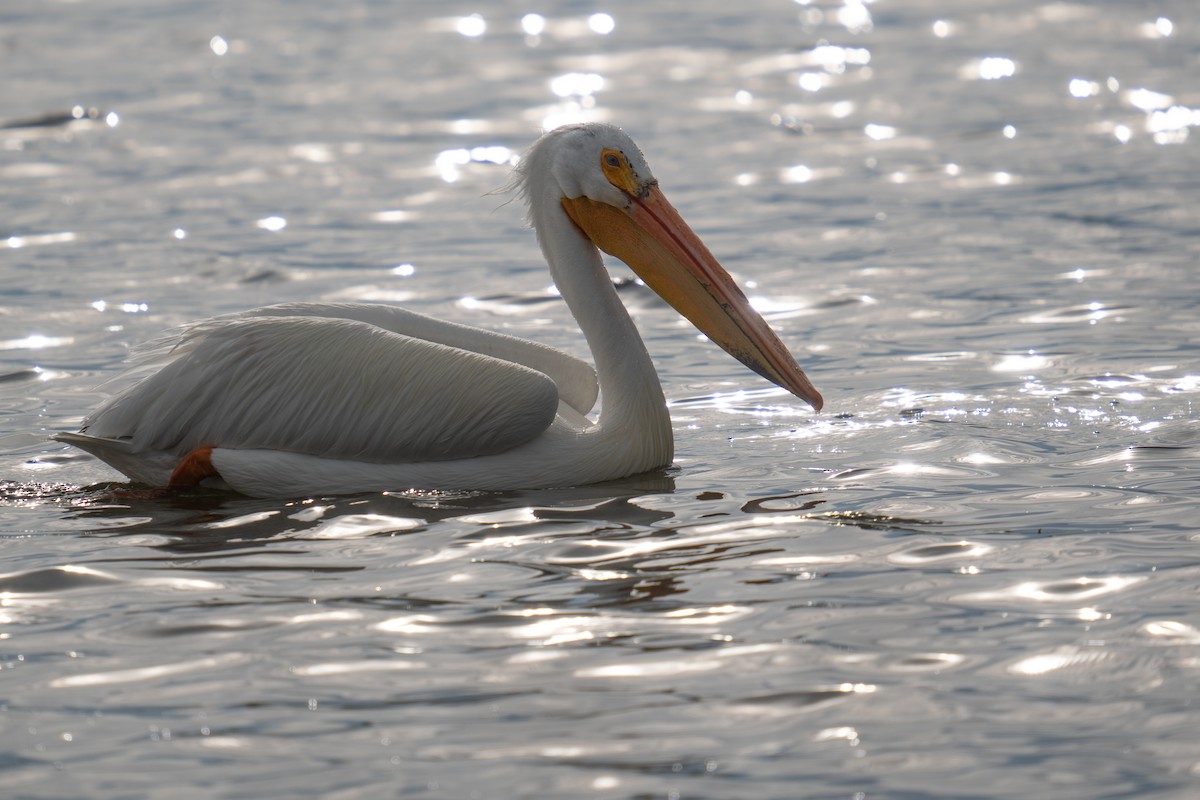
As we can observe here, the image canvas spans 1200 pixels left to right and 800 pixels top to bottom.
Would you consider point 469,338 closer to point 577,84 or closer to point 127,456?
point 127,456

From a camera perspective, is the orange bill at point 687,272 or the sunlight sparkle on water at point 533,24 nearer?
the orange bill at point 687,272

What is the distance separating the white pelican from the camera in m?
5.05

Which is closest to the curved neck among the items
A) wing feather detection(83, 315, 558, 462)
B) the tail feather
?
wing feather detection(83, 315, 558, 462)

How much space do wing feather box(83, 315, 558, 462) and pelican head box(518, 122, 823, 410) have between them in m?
0.64

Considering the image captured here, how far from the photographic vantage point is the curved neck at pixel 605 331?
531 cm

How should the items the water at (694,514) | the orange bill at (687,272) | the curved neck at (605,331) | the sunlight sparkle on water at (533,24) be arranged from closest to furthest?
1. the water at (694,514)
2. the curved neck at (605,331)
3. the orange bill at (687,272)
4. the sunlight sparkle on water at (533,24)

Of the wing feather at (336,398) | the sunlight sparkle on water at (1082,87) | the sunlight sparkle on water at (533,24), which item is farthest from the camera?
the sunlight sparkle on water at (533,24)

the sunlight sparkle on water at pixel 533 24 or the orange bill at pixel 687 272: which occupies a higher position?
the sunlight sparkle on water at pixel 533 24

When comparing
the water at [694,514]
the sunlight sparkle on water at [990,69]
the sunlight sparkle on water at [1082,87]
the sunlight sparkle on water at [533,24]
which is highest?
the sunlight sparkle on water at [533,24]

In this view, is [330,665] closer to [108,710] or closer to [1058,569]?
[108,710]

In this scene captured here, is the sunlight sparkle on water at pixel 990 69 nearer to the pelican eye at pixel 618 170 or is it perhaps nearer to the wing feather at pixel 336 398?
the pelican eye at pixel 618 170

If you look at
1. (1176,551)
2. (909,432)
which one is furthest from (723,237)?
(1176,551)

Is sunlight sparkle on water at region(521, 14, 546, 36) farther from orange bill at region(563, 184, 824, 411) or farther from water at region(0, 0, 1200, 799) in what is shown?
orange bill at region(563, 184, 824, 411)

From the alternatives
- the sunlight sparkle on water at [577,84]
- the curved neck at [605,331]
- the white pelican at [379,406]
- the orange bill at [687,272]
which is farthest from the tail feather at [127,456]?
the sunlight sparkle on water at [577,84]
